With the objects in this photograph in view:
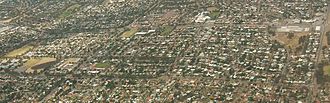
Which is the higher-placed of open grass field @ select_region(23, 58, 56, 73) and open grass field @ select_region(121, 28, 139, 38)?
open grass field @ select_region(23, 58, 56, 73)

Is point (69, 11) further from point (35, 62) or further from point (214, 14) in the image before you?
point (214, 14)

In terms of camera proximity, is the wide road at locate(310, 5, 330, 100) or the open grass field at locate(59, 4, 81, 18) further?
the open grass field at locate(59, 4, 81, 18)

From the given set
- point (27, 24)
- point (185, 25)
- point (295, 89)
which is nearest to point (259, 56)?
point (295, 89)

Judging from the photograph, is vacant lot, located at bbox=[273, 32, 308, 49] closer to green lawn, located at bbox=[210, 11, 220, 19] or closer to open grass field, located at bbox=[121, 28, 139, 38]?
green lawn, located at bbox=[210, 11, 220, 19]

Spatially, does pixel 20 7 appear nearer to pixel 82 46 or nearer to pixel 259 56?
pixel 82 46

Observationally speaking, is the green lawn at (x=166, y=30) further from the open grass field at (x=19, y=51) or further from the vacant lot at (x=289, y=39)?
the open grass field at (x=19, y=51)

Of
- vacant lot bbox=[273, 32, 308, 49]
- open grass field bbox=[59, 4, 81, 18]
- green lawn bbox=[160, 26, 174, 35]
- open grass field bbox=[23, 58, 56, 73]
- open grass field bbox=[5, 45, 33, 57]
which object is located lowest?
open grass field bbox=[59, 4, 81, 18]

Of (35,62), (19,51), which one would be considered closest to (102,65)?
(35,62)

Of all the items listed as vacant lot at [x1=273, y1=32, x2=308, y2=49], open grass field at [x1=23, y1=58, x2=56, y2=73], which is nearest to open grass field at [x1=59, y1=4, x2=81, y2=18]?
open grass field at [x1=23, y1=58, x2=56, y2=73]

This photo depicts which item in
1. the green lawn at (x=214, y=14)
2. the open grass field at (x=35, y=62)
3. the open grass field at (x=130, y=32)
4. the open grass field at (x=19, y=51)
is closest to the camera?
the open grass field at (x=35, y=62)

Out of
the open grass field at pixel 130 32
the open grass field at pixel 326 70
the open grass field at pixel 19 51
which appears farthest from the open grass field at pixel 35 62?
the open grass field at pixel 326 70

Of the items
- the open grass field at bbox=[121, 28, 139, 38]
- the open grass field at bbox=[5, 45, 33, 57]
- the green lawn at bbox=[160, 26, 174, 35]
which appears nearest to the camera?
the open grass field at bbox=[5, 45, 33, 57]

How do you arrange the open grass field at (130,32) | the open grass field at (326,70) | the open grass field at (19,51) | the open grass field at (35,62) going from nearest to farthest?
the open grass field at (326,70) → the open grass field at (35,62) → the open grass field at (19,51) → the open grass field at (130,32)
